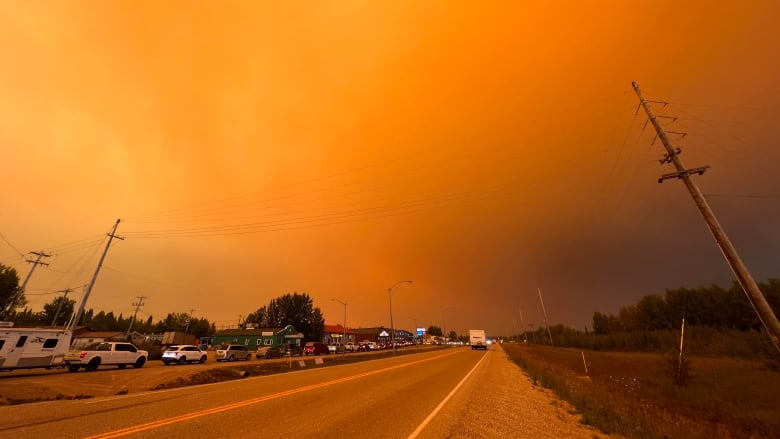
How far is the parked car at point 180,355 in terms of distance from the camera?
3398 centimetres

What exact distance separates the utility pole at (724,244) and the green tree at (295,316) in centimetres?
11482

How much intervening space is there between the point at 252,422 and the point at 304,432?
5.96ft

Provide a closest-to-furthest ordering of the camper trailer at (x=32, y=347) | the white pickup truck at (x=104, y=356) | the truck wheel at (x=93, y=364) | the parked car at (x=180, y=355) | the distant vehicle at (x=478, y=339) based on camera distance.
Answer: the camper trailer at (x=32, y=347) → the white pickup truck at (x=104, y=356) → the truck wheel at (x=93, y=364) → the parked car at (x=180, y=355) → the distant vehicle at (x=478, y=339)

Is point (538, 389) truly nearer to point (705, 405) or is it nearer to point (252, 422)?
point (705, 405)

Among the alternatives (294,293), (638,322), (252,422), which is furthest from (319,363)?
(638,322)

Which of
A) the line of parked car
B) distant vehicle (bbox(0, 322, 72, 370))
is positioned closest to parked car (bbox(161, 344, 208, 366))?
the line of parked car

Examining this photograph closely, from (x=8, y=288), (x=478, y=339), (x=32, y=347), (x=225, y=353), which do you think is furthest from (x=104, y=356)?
(x=478, y=339)

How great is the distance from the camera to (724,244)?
13.3 meters

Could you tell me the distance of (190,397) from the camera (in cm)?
1294

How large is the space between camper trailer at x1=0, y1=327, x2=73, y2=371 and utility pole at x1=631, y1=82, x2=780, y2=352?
1601 inches

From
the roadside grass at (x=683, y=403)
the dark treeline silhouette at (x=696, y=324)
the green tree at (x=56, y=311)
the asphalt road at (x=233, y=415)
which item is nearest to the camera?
the asphalt road at (x=233, y=415)

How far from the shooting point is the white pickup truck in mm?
25156

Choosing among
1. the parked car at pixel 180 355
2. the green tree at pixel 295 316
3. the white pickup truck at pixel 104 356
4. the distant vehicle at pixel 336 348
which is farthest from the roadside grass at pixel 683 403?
the green tree at pixel 295 316

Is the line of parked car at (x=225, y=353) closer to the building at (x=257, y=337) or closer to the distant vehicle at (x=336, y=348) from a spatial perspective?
the distant vehicle at (x=336, y=348)
